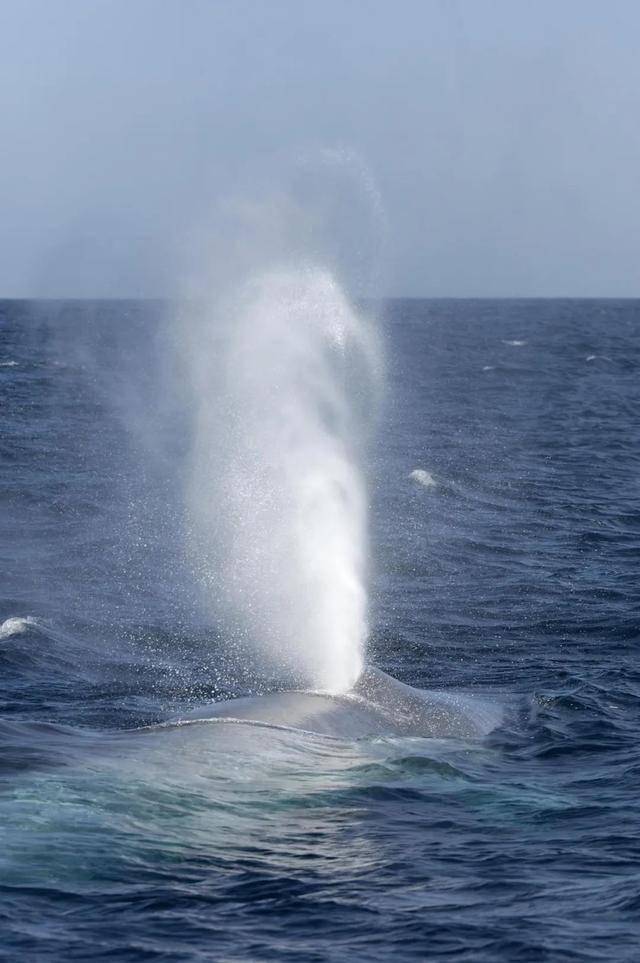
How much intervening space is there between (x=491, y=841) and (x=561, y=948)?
2.64 m

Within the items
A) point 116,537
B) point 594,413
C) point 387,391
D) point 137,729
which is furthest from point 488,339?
point 137,729

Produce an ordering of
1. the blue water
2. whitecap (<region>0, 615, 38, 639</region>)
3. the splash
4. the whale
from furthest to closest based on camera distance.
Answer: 1. whitecap (<region>0, 615, 38, 639</region>)
2. the splash
3. the whale
4. the blue water

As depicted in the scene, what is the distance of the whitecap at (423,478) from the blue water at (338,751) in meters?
0.20

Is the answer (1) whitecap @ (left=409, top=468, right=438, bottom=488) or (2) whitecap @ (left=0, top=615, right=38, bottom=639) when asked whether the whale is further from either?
(1) whitecap @ (left=409, top=468, right=438, bottom=488)

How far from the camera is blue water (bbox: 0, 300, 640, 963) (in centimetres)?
1246

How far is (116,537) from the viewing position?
3366 centimetres

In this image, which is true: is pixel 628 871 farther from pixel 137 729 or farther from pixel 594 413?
pixel 594 413

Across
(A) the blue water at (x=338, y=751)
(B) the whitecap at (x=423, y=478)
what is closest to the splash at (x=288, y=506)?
(A) the blue water at (x=338, y=751)

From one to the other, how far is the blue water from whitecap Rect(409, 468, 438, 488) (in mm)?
197

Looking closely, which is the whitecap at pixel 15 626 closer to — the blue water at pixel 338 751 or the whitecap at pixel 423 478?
the blue water at pixel 338 751

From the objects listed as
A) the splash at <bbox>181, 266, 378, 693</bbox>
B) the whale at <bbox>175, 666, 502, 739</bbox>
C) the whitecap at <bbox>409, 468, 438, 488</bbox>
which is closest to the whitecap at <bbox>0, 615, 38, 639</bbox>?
the splash at <bbox>181, 266, 378, 693</bbox>

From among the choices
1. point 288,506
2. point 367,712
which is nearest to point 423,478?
point 288,506

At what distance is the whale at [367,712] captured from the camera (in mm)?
17828

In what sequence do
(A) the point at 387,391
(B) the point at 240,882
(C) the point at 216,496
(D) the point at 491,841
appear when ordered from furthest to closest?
(A) the point at 387,391, (C) the point at 216,496, (D) the point at 491,841, (B) the point at 240,882
